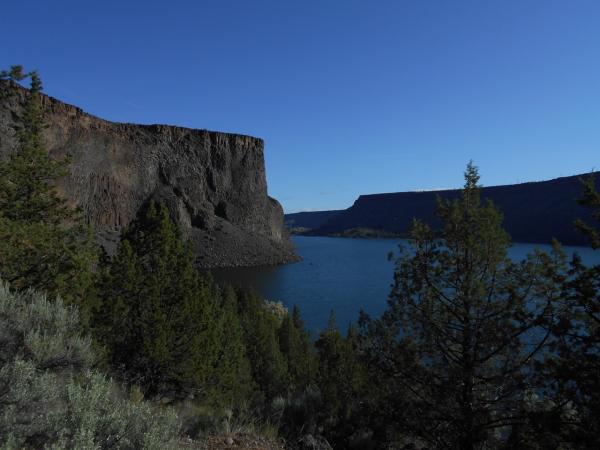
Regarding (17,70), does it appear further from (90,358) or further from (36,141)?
(90,358)

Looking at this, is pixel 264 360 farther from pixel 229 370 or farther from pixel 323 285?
pixel 323 285

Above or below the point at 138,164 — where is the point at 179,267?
below

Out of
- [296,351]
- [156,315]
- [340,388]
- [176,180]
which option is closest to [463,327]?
[340,388]

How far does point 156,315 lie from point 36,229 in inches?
186

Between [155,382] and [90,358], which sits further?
[155,382]

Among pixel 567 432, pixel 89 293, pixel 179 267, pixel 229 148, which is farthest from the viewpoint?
pixel 229 148

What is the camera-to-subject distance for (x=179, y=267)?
49.4ft

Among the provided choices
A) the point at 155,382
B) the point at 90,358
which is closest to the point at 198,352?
the point at 155,382

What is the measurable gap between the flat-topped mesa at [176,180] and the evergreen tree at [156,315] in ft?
190

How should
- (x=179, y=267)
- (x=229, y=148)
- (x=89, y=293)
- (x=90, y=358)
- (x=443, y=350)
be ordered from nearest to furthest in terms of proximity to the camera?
(x=90, y=358) → (x=443, y=350) → (x=89, y=293) → (x=179, y=267) → (x=229, y=148)

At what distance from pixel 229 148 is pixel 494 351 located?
12892 centimetres

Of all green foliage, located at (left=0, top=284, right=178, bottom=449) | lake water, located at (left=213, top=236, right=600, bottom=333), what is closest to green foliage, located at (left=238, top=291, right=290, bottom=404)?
lake water, located at (left=213, top=236, right=600, bottom=333)

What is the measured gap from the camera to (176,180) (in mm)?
112938

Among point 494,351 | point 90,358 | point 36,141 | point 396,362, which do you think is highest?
point 36,141
